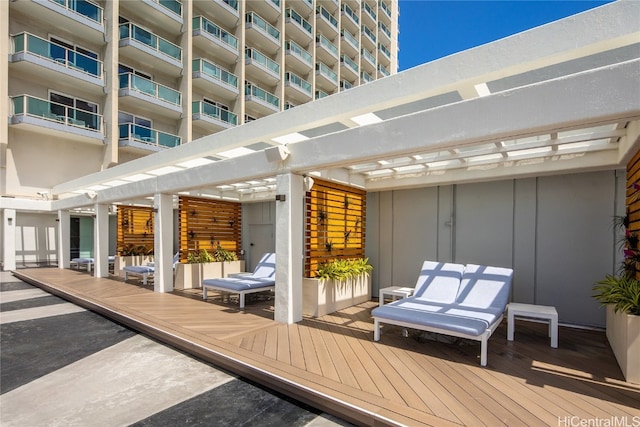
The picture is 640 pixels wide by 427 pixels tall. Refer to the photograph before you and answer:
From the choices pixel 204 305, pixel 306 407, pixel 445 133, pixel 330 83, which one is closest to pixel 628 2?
pixel 445 133

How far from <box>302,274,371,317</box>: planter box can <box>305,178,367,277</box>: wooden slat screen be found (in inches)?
12.3

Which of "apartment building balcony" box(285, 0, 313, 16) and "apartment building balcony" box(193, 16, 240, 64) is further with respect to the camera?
"apartment building balcony" box(285, 0, 313, 16)

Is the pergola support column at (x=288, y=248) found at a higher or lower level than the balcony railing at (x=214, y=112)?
lower

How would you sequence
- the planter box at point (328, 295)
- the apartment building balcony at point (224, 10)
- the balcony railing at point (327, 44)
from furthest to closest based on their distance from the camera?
A: the balcony railing at point (327, 44)
the apartment building balcony at point (224, 10)
the planter box at point (328, 295)

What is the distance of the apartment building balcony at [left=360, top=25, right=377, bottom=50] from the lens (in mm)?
38000

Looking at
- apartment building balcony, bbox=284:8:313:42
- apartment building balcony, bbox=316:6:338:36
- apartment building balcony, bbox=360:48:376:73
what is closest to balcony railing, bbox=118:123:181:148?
apartment building balcony, bbox=284:8:313:42

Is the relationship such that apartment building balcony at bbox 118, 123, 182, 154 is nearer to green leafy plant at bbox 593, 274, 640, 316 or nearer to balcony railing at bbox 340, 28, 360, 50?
green leafy plant at bbox 593, 274, 640, 316

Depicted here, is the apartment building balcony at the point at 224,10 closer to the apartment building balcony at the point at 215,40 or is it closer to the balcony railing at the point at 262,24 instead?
the apartment building balcony at the point at 215,40

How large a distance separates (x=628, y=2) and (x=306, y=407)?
586cm

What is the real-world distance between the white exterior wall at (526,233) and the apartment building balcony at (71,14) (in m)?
18.2

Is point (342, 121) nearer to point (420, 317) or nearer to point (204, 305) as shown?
point (420, 317)

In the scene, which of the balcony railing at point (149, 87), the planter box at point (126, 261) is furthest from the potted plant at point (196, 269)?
the balcony railing at point (149, 87)

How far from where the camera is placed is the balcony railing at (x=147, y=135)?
18.4 metres

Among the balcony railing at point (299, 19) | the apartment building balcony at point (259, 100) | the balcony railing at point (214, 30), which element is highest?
the balcony railing at point (299, 19)
